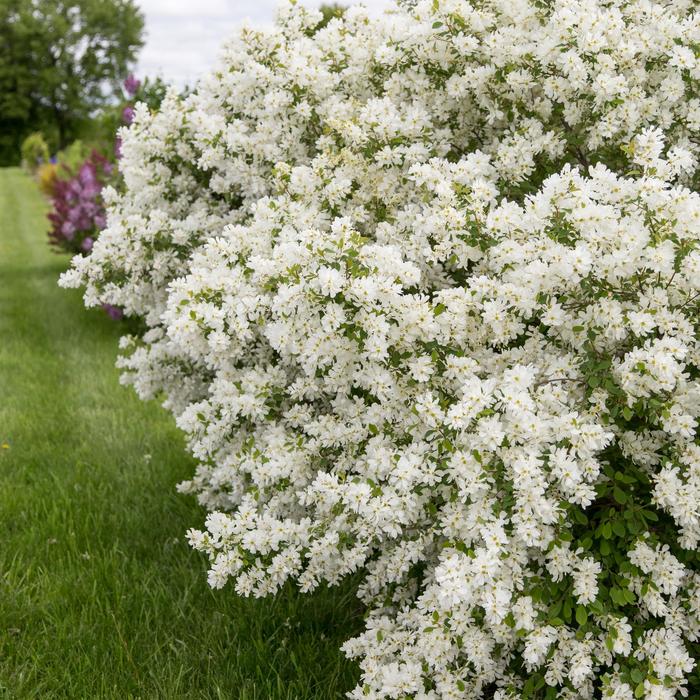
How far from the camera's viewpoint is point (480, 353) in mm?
3562

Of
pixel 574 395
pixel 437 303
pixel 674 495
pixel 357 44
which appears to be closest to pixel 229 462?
pixel 437 303

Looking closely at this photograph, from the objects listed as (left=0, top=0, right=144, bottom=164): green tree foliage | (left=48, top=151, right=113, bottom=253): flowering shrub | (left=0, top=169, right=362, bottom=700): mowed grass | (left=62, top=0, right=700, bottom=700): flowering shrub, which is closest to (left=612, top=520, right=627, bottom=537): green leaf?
(left=62, top=0, right=700, bottom=700): flowering shrub

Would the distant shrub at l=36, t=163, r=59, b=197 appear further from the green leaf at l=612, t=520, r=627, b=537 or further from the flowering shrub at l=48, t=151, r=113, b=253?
the green leaf at l=612, t=520, r=627, b=537

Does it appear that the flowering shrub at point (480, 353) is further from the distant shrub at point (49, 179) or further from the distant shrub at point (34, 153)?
the distant shrub at point (34, 153)

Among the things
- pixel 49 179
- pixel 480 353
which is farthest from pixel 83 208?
pixel 49 179

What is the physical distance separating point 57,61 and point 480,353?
53253 mm

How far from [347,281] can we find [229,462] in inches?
56.9

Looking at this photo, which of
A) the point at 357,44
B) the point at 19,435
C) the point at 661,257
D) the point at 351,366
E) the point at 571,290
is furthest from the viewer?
the point at 19,435

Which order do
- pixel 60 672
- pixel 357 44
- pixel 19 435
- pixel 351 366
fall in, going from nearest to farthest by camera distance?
pixel 351 366
pixel 60 672
pixel 357 44
pixel 19 435

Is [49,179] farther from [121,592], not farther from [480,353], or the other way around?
[480,353]

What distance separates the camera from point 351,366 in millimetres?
3461

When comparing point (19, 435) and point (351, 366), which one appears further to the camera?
point (19, 435)

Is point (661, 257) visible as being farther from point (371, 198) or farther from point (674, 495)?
point (371, 198)

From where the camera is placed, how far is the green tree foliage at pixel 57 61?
160 ft
